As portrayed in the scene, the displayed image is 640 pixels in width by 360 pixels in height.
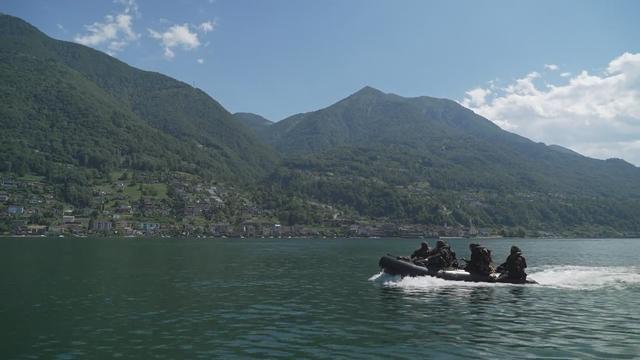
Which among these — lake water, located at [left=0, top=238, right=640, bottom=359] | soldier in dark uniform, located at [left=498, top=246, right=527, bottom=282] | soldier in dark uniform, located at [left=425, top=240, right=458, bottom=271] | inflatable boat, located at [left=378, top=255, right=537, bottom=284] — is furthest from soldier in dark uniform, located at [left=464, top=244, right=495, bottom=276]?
lake water, located at [left=0, top=238, right=640, bottom=359]

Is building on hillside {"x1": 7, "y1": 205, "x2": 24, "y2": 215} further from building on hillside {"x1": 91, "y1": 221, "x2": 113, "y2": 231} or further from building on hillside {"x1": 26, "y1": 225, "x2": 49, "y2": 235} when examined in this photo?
building on hillside {"x1": 91, "y1": 221, "x2": 113, "y2": 231}

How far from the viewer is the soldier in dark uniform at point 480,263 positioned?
42.6m

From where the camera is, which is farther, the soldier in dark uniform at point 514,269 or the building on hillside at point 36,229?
the building on hillside at point 36,229

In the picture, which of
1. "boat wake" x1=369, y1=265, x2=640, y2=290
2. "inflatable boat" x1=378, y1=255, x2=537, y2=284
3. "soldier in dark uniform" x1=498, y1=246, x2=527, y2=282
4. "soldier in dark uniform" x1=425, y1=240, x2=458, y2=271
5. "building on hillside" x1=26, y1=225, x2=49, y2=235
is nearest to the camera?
"boat wake" x1=369, y1=265, x2=640, y2=290

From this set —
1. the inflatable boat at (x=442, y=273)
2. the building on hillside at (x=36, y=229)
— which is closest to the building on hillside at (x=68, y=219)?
the building on hillside at (x=36, y=229)

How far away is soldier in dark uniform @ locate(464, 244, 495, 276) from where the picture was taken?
42562 millimetres

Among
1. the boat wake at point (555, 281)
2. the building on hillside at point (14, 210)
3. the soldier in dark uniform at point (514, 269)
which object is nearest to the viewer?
the boat wake at point (555, 281)

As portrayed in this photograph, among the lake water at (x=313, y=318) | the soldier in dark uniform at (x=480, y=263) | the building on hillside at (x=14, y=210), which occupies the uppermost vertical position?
the building on hillside at (x=14, y=210)

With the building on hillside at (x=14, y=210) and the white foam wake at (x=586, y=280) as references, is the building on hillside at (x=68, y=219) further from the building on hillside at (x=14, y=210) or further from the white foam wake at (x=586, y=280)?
the white foam wake at (x=586, y=280)

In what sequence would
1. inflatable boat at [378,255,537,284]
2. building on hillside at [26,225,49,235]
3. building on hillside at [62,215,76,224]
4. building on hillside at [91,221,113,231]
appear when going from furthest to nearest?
1. building on hillside at [62,215,76,224]
2. building on hillside at [91,221,113,231]
3. building on hillside at [26,225,49,235]
4. inflatable boat at [378,255,537,284]

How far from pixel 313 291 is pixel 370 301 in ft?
21.0

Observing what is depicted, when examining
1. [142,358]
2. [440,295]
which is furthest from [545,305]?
[142,358]

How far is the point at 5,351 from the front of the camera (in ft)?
63.8

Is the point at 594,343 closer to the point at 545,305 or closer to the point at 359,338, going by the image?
the point at 359,338
